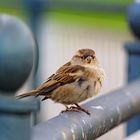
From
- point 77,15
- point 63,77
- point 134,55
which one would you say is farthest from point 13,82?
point 77,15

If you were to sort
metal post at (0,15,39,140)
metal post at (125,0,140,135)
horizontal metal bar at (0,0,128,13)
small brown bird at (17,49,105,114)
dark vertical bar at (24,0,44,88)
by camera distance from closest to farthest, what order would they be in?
metal post at (0,15,39,140) < small brown bird at (17,49,105,114) < metal post at (125,0,140,135) < dark vertical bar at (24,0,44,88) < horizontal metal bar at (0,0,128,13)

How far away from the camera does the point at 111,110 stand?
107 inches

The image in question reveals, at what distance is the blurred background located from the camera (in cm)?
711

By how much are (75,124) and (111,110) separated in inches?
14.9

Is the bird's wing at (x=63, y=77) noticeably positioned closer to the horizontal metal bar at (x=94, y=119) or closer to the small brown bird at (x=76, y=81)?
the small brown bird at (x=76, y=81)

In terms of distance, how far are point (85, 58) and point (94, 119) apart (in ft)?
1.87

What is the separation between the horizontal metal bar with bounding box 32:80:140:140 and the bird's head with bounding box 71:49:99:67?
0.16 m

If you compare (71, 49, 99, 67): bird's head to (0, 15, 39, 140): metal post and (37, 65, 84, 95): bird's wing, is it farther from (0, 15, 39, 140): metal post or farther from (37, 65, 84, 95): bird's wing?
(0, 15, 39, 140): metal post

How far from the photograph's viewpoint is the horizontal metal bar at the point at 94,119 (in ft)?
7.20

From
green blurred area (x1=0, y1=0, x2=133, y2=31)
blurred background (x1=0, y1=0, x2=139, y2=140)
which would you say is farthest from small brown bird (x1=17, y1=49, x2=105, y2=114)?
green blurred area (x1=0, y1=0, x2=133, y2=31)

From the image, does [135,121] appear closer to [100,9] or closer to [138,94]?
[138,94]

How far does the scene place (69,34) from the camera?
7621mm

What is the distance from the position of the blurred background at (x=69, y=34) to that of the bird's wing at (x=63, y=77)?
3346 millimetres

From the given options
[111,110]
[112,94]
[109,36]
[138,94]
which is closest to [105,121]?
[111,110]
